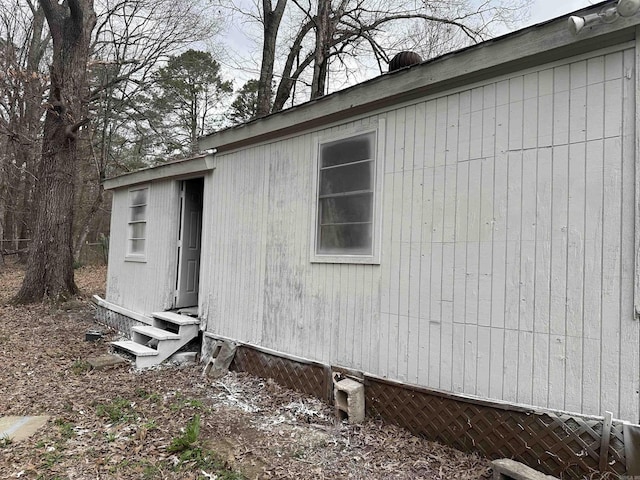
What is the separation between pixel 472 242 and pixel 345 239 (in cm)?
125

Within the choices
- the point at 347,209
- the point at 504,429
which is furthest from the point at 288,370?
the point at 504,429

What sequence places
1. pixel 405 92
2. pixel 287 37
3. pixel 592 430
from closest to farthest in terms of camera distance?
pixel 592 430 → pixel 405 92 → pixel 287 37

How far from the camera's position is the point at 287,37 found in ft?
45.7

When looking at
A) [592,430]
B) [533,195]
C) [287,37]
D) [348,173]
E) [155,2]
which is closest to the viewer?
[592,430]

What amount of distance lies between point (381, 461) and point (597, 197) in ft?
7.49

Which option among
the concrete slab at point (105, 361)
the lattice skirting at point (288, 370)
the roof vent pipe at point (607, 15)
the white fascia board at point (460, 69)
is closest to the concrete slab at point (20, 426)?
the concrete slab at point (105, 361)

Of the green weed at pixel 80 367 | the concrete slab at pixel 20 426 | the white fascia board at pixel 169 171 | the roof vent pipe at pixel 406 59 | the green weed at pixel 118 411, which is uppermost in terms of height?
the roof vent pipe at pixel 406 59

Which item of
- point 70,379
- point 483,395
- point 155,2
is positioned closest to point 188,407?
point 70,379

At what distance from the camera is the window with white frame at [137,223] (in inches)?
282

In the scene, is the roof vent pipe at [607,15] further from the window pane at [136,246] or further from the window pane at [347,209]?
the window pane at [136,246]

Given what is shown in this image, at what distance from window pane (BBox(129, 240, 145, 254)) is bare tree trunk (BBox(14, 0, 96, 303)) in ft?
8.41

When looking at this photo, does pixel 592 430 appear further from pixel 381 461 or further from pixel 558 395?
pixel 381 461

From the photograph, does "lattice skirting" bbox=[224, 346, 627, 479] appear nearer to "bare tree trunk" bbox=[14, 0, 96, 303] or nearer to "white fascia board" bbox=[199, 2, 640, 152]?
"white fascia board" bbox=[199, 2, 640, 152]

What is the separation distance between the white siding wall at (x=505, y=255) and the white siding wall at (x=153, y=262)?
3.01m
